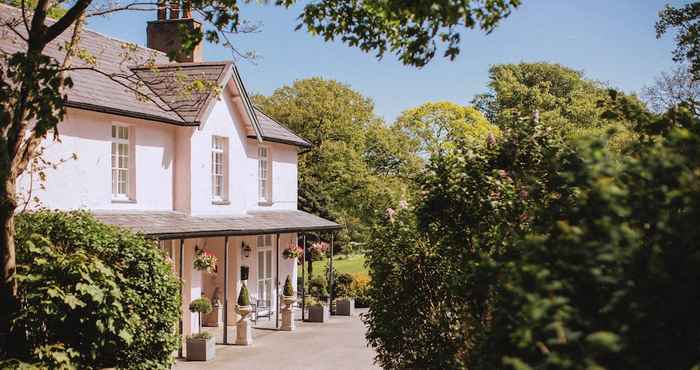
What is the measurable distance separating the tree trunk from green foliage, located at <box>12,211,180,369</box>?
0.15m

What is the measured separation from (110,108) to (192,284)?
6.52 metres

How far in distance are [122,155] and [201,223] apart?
3.12 metres

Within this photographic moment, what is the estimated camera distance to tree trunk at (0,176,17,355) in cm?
1108

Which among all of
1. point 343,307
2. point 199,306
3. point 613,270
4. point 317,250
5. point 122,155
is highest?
point 122,155

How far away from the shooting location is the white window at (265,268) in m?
29.5

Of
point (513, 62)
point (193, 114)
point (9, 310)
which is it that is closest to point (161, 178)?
point (193, 114)

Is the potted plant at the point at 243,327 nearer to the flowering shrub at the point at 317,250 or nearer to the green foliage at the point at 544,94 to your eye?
the flowering shrub at the point at 317,250

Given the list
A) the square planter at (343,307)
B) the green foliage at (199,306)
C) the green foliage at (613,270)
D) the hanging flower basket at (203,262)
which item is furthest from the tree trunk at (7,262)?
the square planter at (343,307)

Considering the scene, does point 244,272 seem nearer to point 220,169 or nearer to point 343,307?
point 220,169

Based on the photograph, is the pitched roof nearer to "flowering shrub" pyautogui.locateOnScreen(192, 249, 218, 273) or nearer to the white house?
the white house

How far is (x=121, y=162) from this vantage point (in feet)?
70.9

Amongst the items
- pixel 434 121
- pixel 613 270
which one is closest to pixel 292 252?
pixel 434 121

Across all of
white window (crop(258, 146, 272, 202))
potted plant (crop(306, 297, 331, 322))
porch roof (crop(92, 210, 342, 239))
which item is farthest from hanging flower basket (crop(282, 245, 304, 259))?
white window (crop(258, 146, 272, 202))

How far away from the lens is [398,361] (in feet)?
37.7
